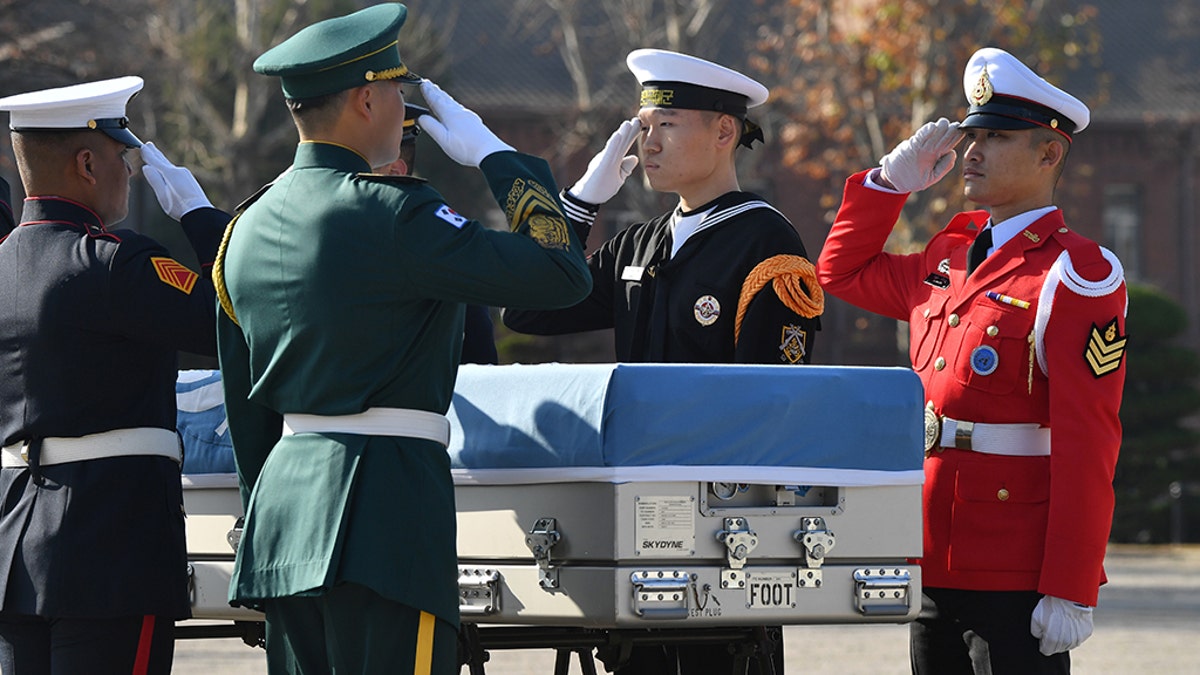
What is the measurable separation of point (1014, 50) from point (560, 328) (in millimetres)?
21048

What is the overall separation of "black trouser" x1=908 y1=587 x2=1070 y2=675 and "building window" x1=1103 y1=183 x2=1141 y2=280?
38.5 meters

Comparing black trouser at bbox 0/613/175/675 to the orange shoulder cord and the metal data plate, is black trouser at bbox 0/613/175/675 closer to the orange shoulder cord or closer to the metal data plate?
the metal data plate

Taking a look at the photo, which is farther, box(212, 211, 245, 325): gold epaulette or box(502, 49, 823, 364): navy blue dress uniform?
box(502, 49, 823, 364): navy blue dress uniform

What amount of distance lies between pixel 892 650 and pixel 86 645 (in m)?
7.97

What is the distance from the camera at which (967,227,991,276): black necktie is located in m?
4.70

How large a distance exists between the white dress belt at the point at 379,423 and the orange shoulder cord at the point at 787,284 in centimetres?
127

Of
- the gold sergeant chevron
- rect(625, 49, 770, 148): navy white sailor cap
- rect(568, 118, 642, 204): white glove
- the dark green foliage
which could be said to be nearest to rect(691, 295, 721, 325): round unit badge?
rect(568, 118, 642, 204): white glove

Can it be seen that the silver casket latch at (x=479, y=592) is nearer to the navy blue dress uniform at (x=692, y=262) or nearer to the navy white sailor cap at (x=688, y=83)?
the navy blue dress uniform at (x=692, y=262)

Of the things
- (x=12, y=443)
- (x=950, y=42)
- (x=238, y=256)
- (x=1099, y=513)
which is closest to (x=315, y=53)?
(x=238, y=256)

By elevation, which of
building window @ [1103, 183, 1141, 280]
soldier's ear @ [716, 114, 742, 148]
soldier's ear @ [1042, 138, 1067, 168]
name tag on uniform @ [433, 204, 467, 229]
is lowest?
building window @ [1103, 183, 1141, 280]

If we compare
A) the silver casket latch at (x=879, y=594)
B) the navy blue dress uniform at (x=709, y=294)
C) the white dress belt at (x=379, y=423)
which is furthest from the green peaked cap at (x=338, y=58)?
the silver casket latch at (x=879, y=594)

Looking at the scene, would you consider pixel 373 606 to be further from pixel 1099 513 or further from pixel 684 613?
pixel 1099 513

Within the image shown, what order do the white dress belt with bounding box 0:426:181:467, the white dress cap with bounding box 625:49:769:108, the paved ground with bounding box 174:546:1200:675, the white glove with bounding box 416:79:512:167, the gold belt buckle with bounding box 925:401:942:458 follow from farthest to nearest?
the paved ground with bounding box 174:546:1200:675
the white dress cap with bounding box 625:49:769:108
the gold belt buckle with bounding box 925:401:942:458
the white dress belt with bounding box 0:426:181:467
the white glove with bounding box 416:79:512:167

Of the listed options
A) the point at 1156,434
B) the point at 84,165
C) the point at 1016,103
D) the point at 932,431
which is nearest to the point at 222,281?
the point at 84,165
